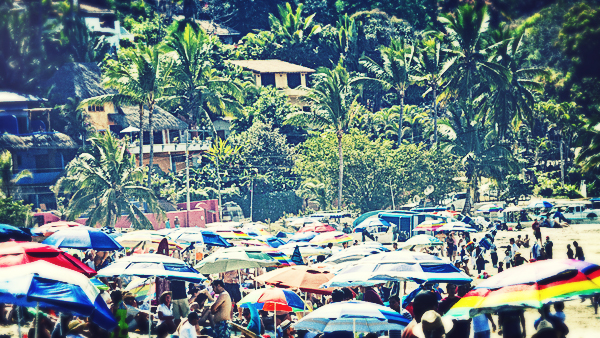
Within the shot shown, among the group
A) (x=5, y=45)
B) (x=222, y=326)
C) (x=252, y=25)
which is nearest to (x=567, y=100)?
(x=252, y=25)

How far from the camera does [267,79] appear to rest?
2375 inches

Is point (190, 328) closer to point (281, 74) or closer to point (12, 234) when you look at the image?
point (12, 234)

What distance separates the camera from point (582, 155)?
43.3 m

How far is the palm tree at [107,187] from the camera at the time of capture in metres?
35.4

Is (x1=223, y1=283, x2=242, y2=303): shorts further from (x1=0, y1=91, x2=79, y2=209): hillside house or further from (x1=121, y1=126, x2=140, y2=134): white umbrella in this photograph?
(x1=121, y1=126, x2=140, y2=134): white umbrella

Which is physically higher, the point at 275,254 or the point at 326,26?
the point at 326,26

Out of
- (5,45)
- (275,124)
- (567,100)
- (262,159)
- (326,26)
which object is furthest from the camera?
(326,26)

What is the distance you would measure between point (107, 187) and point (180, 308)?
23.8 metres

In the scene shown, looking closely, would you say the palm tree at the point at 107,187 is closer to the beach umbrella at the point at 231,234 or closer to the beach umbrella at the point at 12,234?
the beach umbrella at the point at 231,234

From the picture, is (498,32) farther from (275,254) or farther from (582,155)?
(275,254)

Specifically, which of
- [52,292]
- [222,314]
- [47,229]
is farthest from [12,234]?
[52,292]

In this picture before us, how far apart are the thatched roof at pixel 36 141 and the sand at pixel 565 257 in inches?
975

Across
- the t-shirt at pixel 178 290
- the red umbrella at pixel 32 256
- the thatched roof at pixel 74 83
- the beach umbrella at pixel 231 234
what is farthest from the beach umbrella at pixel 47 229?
the thatched roof at pixel 74 83

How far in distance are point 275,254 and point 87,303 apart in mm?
8959
